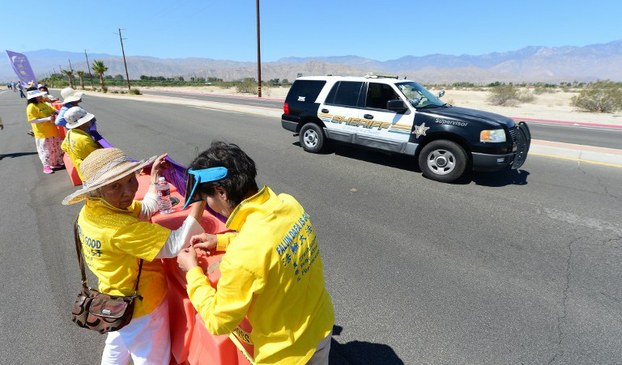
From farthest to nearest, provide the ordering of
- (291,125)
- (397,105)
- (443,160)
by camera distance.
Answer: (291,125) → (397,105) → (443,160)

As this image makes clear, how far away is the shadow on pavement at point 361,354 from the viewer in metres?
2.54

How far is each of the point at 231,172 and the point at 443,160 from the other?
5.89 meters

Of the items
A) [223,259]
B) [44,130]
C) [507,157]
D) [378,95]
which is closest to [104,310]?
[223,259]

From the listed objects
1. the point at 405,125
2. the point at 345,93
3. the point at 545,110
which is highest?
the point at 345,93

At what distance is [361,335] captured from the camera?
279 centimetres

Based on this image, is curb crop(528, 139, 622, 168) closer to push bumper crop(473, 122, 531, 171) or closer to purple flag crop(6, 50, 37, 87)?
push bumper crop(473, 122, 531, 171)

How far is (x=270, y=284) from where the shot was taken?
51.8 inches

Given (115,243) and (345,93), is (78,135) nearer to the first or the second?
(115,243)

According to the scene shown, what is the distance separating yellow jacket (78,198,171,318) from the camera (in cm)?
177

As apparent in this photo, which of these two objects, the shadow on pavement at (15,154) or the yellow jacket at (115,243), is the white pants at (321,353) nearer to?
the yellow jacket at (115,243)

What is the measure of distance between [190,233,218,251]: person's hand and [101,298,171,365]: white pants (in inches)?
23.7

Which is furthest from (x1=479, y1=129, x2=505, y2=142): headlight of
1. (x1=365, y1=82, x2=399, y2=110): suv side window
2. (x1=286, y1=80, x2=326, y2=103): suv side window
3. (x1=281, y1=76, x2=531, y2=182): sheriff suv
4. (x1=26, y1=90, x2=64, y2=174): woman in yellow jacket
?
(x1=26, y1=90, x2=64, y2=174): woman in yellow jacket

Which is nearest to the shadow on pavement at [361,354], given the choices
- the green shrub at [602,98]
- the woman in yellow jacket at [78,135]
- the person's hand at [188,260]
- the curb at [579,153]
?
the person's hand at [188,260]

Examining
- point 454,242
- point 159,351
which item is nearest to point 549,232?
point 454,242
